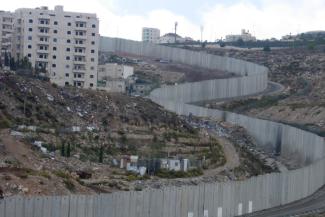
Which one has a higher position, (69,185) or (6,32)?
(6,32)

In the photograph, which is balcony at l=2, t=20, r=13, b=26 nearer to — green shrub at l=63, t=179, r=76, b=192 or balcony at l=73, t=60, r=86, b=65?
balcony at l=73, t=60, r=86, b=65

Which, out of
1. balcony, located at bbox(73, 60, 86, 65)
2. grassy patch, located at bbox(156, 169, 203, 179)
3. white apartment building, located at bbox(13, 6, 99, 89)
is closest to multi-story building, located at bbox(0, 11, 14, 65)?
white apartment building, located at bbox(13, 6, 99, 89)

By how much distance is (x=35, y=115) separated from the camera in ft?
203

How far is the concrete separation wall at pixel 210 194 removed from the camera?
120 ft

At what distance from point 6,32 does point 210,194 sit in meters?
74.0

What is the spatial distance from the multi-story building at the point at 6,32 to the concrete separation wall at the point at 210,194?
69.4 ft

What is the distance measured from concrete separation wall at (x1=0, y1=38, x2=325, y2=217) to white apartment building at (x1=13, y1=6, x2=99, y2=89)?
384 inches

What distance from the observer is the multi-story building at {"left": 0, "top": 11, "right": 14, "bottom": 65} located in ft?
356

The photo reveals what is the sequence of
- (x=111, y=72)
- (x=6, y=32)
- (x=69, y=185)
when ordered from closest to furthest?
(x=69, y=185)
(x=111, y=72)
(x=6, y=32)

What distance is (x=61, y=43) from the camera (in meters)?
102

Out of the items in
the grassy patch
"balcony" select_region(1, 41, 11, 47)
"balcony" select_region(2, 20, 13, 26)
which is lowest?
the grassy patch

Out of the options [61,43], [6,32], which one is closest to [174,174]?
[61,43]

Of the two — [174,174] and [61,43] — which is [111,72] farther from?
[174,174]

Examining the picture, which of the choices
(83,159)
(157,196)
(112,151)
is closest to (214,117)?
(112,151)
